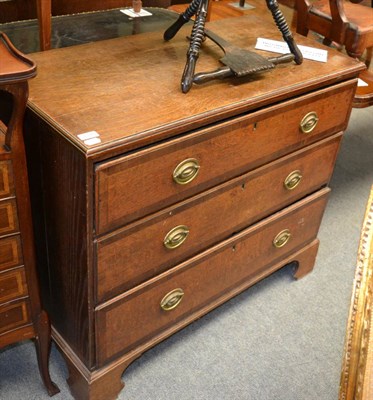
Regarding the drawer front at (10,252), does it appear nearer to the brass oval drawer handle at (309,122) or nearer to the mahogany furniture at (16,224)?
the mahogany furniture at (16,224)

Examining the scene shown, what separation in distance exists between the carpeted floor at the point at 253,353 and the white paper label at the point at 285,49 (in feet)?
2.87

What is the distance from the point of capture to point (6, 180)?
1.14 meters

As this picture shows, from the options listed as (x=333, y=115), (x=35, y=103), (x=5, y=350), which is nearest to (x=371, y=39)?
(x=333, y=115)

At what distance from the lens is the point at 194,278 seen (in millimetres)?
1646

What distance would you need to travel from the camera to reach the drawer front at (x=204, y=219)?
4.42 ft

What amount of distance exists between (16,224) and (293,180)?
3.02 feet

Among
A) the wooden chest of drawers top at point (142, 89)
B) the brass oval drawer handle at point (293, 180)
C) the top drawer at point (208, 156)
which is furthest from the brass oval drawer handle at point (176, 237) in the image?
the brass oval drawer handle at point (293, 180)

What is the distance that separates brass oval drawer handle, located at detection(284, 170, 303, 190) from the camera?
1.74 meters

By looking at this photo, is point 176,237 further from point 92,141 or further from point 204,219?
point 92,141

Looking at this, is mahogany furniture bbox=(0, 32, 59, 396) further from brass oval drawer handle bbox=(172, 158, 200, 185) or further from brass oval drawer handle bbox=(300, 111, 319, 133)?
brass oval drawer handle bbox=(300, 111, 319, 133)

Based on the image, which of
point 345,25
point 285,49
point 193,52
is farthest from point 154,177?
point 345,25

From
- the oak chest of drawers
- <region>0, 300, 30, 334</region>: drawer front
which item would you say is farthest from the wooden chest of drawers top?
<region>0, 300, 30, 334</region>: drawer front

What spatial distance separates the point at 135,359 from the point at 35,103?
0.88 metres

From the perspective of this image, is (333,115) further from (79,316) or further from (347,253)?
(79,316)
